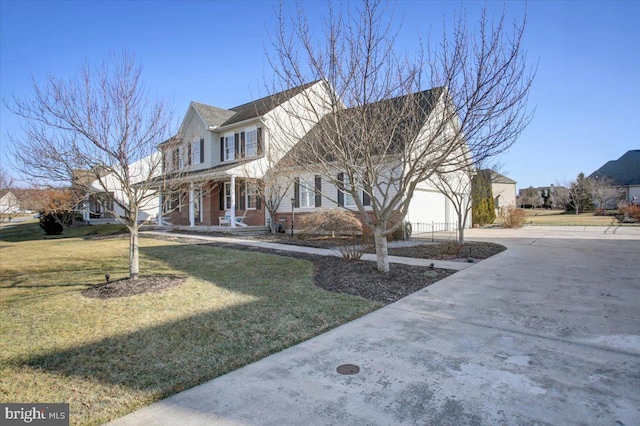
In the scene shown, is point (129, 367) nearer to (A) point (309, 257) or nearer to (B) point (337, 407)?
(B) point (337, 407)

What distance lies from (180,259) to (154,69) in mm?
5346

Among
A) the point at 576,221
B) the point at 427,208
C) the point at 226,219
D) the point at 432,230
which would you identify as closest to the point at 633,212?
the point at 576,221

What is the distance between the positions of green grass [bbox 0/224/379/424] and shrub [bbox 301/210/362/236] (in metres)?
6.50

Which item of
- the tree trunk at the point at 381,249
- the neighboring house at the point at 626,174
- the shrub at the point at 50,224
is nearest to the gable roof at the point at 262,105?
the tree trunk at the point at 381,249

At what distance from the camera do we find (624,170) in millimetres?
42969

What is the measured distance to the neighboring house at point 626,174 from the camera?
40531 millimetres

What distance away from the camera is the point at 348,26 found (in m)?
6.89

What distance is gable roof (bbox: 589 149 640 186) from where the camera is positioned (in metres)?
41.3

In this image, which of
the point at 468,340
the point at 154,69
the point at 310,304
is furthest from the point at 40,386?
the point at 154,69

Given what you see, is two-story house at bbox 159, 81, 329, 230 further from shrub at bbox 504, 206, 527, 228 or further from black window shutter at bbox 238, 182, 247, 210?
shrub at bbox 504, 206, 527, 228

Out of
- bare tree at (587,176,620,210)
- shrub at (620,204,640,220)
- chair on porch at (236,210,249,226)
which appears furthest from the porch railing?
bare tree at (587,176,620,210)

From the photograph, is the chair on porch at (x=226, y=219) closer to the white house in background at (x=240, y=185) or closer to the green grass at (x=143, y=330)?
the white house in background at (x=240, y=185)

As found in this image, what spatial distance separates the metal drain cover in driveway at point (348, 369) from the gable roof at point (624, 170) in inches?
1993

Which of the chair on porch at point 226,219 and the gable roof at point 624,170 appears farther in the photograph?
the gable roof at point 624,170
